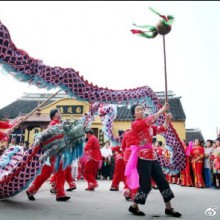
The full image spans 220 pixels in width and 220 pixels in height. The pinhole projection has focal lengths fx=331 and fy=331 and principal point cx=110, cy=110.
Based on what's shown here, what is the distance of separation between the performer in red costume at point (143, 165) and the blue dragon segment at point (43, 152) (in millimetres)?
889

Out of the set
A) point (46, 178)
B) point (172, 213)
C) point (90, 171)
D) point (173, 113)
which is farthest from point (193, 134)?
point (172, 213)

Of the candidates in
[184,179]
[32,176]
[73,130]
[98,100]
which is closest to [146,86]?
[98,100]

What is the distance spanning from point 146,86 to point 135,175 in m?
2.67

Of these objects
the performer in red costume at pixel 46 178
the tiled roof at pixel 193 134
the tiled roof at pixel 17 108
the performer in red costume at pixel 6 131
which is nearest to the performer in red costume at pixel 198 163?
the performer in red costume at pixel 46 178

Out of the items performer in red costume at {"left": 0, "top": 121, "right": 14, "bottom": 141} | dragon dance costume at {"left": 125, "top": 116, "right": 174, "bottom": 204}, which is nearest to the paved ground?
dragon dance costume at {"left": 125, "top": 116, "right": 174, "bottom": 204}

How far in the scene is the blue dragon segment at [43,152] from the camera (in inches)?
192

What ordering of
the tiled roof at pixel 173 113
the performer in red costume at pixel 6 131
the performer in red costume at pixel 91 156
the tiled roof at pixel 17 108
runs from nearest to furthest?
the performer in red costume at pixel 6 131
the performer in red costume at pixel 91 156
the tiled roof at pixel 173 113
the tiled roof at pixel 17 108

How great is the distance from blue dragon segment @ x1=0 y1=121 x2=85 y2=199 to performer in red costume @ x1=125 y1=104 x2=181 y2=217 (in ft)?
2.92

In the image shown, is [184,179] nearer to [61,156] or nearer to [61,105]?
[61,156]

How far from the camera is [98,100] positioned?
5.46 meters

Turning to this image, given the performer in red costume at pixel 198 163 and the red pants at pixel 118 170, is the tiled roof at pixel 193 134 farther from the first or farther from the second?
the red pants at pixel 118 170

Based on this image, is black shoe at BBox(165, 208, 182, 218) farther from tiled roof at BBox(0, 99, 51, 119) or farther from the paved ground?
tiled roof at BBox(0, 99, 51, 119)

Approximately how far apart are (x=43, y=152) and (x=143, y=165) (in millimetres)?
1565

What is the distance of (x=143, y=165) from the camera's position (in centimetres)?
439
